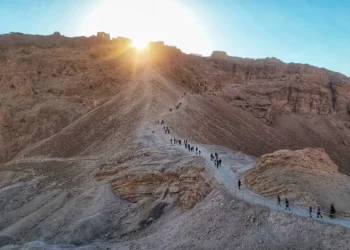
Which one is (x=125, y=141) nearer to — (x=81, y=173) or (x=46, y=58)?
(x=81, y=173)

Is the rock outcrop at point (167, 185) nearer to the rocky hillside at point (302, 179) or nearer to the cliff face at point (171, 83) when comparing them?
the rocky hillside at point (302, 179)

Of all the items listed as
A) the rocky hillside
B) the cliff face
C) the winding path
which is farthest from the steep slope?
the rocky hillside

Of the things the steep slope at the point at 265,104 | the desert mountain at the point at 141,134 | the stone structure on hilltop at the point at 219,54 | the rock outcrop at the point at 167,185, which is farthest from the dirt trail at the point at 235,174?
the stone structure on hilltop at the point at 219,54

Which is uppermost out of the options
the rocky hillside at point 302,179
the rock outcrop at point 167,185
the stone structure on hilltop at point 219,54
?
the stone structure on hilltop at point 219,54

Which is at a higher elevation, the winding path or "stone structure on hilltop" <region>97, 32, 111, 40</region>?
"stone structure on hilltop" <region>97, 32, 111, 40</region>

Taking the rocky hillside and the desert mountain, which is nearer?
the rocky hillside

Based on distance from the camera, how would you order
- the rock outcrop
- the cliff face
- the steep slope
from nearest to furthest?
the rock outcrop, the steep slope, the cliff face

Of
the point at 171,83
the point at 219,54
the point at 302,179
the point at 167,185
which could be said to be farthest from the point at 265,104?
the point at 302,179

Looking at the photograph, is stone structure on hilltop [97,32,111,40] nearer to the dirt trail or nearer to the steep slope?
the steep slope

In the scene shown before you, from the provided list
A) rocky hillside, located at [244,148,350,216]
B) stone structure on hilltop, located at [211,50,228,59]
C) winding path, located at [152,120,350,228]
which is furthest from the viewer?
stone structure on hilltop, located at [211,50,228,59]

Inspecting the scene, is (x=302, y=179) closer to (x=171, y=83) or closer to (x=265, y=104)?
(x=171, y=83)

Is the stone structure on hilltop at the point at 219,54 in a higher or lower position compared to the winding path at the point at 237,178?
higher

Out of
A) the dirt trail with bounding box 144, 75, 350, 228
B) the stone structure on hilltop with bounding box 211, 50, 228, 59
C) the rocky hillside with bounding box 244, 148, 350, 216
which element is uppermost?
the stone structure on hilltop with bounding box 211, 50, 228, 59
